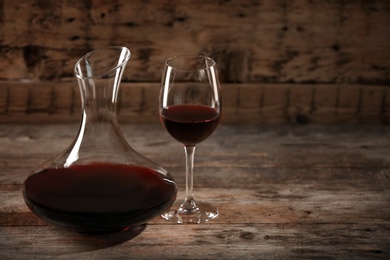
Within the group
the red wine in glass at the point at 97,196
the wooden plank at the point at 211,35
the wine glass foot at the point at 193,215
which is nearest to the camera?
the red wine in glass at the point at 97,196

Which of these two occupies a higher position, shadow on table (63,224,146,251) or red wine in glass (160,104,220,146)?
red wine in glass (160,104,220,146)

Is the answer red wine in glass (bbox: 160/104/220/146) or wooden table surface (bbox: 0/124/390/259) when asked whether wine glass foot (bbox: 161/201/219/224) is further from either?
red wine in glass (bbox: 160/104/220/146)

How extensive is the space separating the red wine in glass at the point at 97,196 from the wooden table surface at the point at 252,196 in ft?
0.18

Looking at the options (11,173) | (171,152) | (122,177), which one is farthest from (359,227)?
(11,173)

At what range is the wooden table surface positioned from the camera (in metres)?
1.32

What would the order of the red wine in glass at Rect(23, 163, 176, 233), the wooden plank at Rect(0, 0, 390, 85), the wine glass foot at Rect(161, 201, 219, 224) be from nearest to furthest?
the red wine in glass at Rect(23, 163, 176, 233)
the wine glass foot at Rect(161, 201, 219, 224)
the wooden plank at Rect(0, 0, 390, 85)

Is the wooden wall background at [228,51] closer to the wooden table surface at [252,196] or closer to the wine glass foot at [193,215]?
the wooden table surface at [252,196]

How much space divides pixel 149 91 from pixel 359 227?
913 mm

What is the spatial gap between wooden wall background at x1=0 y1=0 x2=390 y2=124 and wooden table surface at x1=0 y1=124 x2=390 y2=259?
10 cm

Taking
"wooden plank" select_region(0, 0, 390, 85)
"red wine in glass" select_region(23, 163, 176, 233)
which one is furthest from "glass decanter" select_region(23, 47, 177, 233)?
"wooden plank" select_region(0, 0, 390, 85)

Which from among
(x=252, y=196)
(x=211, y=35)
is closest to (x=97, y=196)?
(x=252, y=196)

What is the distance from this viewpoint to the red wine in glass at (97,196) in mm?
1280

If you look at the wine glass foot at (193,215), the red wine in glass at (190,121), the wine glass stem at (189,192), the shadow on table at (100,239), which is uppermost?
the red wine in glass at (190,121)

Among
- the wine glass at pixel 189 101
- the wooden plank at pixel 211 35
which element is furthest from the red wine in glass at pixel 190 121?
the wooden plank at pixel 211 35
